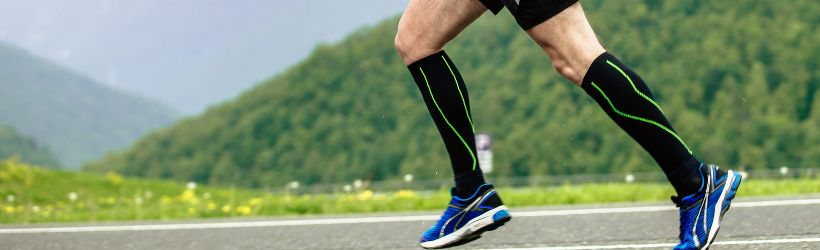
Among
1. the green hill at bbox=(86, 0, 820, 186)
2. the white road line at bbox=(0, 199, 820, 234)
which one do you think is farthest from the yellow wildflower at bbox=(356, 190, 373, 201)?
the green hill at bbox=(86, 0, 820, 186)

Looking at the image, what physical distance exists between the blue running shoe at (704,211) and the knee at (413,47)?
0.81 metres

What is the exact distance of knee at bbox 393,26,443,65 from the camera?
286 centimetres

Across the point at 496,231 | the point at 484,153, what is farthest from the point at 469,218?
the point at 484,153

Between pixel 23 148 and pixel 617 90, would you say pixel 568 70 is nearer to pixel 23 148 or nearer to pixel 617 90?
pixel 617 90

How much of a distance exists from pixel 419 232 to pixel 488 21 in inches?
6080

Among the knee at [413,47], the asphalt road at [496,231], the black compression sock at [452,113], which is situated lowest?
the asphalt road at [496,231]

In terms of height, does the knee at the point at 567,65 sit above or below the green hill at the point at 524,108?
below

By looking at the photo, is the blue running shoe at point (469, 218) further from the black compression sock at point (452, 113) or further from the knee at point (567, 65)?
the knee at point (567, 65)

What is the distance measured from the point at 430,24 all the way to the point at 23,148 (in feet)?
675

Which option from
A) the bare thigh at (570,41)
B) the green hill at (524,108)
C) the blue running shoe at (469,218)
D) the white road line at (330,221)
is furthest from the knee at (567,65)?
the green hill at (524,108)

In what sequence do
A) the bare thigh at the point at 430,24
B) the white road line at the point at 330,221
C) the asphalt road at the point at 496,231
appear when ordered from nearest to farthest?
the bare thigh at the point at 430,24, the asphalt road at the point at 496,231, the white road line at the point at 330,221

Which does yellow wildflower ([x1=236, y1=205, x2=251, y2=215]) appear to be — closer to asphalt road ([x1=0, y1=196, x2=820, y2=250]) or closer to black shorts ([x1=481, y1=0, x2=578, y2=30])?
asphalt road ([x1=0, y1=196, x2=820, y2=250])

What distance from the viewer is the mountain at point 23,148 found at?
7407 inches

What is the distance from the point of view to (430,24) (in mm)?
2787
